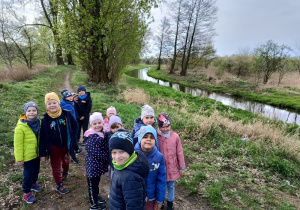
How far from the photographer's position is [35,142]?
320cm

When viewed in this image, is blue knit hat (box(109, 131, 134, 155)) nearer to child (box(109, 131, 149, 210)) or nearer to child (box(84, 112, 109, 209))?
child (box(109, 131, 149, 210))

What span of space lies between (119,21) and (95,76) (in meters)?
5.01

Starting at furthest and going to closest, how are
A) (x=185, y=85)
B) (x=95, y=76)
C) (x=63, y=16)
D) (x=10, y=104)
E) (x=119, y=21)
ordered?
(x=185, y=85), (x=95, y=76), (x=119, y=21), (x=63, y=16), (x=10, y=104)

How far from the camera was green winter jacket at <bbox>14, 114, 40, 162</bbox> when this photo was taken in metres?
3.01

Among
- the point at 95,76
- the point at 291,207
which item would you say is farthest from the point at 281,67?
the point at 291,207

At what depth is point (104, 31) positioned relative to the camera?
1307cm

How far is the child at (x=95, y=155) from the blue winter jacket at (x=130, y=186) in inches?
37.9

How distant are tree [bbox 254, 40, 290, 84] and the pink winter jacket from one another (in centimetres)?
2513

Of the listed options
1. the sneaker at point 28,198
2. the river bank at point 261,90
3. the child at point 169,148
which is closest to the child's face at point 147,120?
the child at point 169,148

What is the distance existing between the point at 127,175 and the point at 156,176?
2.74ft

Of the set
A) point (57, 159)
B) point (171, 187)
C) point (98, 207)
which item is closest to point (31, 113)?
point (57, 159)

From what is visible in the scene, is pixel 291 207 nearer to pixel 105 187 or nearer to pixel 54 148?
pixel 105 187

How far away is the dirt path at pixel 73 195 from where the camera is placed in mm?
→ 3297

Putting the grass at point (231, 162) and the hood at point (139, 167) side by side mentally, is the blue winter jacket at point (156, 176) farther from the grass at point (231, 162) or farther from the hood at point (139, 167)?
the grass at point (231, 162)
